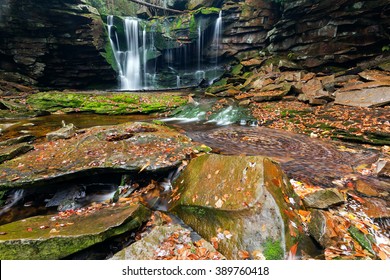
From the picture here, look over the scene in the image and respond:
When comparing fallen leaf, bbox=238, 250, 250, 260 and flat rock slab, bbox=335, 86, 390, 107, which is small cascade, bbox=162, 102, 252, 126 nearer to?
flat rock slab, bbox=335, 86, 390, 107

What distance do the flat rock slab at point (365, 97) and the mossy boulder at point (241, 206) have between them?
848 cm

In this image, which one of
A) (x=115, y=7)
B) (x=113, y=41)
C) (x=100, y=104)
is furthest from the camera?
(x=115, y=7)

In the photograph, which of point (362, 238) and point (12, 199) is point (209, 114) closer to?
point (12, 199)

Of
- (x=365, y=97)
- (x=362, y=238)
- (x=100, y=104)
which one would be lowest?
(x=362, y=238)

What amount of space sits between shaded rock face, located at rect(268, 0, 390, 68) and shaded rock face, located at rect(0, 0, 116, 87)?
1796 centimetres

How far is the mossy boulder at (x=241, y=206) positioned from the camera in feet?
9.61

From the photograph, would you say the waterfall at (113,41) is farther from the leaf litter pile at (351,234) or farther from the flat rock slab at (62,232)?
the leaf litter pile at (351,234)

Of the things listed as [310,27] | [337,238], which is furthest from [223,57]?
[337,238]

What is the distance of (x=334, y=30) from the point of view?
14742 millimetres

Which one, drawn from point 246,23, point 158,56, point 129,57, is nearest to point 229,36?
point 246,23

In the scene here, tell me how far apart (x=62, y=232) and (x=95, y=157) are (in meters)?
2.36

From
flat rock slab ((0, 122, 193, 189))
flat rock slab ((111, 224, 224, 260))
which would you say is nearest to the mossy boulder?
flat rock slab ((111, 224, 224, 260))

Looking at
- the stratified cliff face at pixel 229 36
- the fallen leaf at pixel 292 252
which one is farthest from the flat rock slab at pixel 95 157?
the stratified cliff face at pixel 229 36

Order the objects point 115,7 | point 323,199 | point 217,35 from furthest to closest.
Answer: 1. point 115,7
2. point 217,35
3. point 323,199
